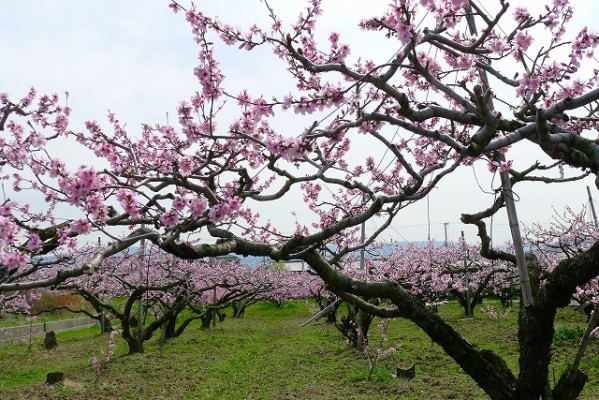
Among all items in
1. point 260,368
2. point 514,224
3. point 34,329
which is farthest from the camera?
point 34,329

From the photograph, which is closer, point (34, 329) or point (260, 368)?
point (260, 368)

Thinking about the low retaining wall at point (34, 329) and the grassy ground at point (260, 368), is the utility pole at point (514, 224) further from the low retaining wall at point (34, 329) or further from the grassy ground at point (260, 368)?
the low retaining wall at point (34, 329)

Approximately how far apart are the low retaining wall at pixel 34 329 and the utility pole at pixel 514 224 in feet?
56.8

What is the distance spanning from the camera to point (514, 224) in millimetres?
5066

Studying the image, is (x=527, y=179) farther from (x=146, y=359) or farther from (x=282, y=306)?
(x=282, y=306)

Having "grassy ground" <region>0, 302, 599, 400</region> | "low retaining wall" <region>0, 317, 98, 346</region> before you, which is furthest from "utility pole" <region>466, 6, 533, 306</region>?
"low retaining wall" <region>0, 317, 98, 346</region>

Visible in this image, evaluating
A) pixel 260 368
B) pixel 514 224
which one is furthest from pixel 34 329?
pixel 514 224

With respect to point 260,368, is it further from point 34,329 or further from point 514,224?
point 34,329

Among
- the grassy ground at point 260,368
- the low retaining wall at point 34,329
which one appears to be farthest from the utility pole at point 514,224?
the low retaining wall at point 34,329

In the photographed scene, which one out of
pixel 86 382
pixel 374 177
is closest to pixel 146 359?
pixel 86 382

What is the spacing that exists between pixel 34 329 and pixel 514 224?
21623 millimetres

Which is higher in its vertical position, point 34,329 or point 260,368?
point 34,329

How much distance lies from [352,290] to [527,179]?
255cm

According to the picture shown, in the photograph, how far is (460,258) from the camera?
84.5 feet
